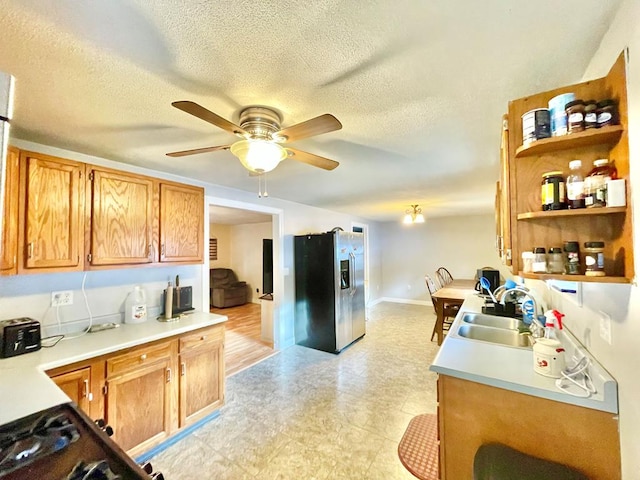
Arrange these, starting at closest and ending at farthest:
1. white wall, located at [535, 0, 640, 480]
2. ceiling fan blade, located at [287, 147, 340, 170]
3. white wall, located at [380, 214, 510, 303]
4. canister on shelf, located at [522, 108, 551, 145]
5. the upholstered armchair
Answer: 1. white wall, located at [535, 0, 640, 480]
2. canister on shelf, located at [522, 108, 551, 145]
3. ceiling fan blade, located at [287, 147, 340, 170]
4. white wall, located at [380, 214, 510, 303]
5. the upholstered armchair

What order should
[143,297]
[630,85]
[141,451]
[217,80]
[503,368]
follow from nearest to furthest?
[630,85] < [217,80] < [503,368] < [141,451] < [143,297]

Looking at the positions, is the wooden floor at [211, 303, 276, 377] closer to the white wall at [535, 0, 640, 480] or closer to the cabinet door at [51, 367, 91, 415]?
the cabinet door at [51, 367, 91, 415]

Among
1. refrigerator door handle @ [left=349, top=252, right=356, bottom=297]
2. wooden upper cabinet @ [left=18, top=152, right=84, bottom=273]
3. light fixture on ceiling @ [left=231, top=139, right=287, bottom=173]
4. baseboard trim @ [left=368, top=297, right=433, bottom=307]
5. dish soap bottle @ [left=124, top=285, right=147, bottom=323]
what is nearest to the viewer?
light fixture on ceiling @ [left=231, top=139, right=287, bottom=173]

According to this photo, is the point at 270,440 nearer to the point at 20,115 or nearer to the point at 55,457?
the point at 55,457

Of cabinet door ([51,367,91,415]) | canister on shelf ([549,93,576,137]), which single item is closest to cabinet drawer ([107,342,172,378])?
cabinet door ([51,367,91,415])

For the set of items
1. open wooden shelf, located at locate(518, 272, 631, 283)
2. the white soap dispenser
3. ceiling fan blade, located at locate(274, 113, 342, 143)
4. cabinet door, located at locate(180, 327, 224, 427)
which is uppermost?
ceiling fan blade, located at locate(274, 113, 342, 143)

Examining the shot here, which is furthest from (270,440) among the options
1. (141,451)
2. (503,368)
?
(503,368)

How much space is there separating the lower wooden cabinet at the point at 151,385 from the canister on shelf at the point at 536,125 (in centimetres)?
249

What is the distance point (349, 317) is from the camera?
4137 millimetres

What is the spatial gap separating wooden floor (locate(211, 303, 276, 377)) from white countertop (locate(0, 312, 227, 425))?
137cm

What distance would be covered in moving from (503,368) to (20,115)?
2932mm

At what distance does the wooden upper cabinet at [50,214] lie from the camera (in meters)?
1.68

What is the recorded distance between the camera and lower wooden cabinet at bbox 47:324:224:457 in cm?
171

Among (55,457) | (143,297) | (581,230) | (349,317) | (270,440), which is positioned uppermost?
(581,230)
